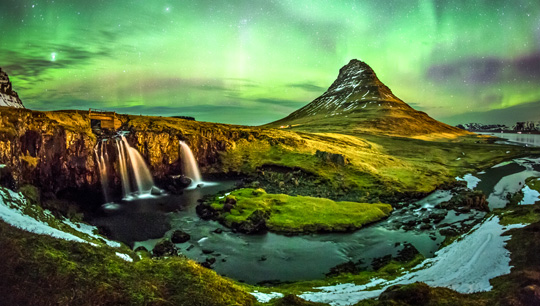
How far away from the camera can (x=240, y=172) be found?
90.5 m

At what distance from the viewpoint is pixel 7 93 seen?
13262 cm

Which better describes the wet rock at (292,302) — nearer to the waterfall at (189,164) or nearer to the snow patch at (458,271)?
the snow patch at (458,271)

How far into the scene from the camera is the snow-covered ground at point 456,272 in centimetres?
2347

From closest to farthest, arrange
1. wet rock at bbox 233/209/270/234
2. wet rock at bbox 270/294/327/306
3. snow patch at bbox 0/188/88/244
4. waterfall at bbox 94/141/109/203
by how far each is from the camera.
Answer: wet rock at bbox 270/294/327/306 < snow patch at bbox 0/188/88/244 < wet rock at bbox 233/209/270/234 < waterfall at bbox 94/141/109/203

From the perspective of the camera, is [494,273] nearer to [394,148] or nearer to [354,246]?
[354,246]

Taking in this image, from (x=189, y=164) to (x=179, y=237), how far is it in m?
47.8

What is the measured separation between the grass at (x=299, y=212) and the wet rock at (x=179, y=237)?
296 inches

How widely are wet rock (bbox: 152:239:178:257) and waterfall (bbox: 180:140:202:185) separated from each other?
46762mm

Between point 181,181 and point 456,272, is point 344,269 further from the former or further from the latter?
point 181,181

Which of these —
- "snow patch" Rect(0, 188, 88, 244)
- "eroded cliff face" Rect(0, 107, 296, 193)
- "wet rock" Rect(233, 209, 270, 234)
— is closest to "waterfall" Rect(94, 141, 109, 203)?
"eroded cliff face" Rect(0, 107, 296, 193)

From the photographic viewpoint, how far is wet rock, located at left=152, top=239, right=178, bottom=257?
3734 centimetres

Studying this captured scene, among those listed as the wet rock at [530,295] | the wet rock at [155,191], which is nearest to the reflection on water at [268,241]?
the wet rock at [155,191]

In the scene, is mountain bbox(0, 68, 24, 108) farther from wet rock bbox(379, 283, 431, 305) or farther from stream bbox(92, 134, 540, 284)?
wet rock bbox(379, 283, 431, 305)

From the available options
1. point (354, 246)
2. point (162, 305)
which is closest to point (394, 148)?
point (354, 246)
